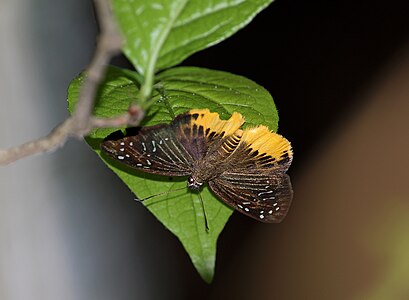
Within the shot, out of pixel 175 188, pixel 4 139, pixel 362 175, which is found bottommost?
pixel 362 175


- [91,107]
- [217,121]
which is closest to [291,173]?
[217,121]

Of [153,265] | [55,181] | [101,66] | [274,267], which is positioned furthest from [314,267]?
[101,66]

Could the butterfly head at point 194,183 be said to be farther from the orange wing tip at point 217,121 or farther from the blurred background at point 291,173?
the blurred background at point 291,173

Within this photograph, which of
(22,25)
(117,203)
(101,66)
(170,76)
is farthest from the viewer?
(117,203)

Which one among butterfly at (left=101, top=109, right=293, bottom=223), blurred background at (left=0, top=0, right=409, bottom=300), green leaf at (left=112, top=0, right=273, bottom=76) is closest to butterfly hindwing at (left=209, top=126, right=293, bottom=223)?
butterfly at (left=101, top=109, right=293, bottom=223)

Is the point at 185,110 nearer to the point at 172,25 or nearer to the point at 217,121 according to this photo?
the point at 217,121

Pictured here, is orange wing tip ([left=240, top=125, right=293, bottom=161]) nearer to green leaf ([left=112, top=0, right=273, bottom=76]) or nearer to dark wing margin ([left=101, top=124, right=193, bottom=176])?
dark wing margin ([left=101, top=124, right=193, bottom=176])

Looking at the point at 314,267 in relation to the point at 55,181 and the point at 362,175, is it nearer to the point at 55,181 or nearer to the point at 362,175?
the point at 362,175
